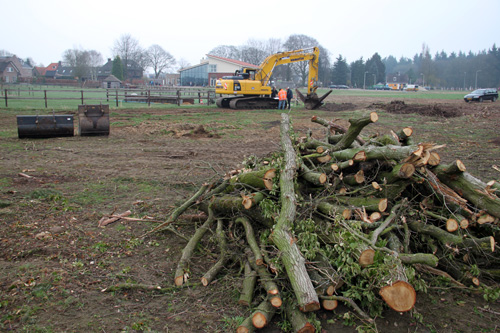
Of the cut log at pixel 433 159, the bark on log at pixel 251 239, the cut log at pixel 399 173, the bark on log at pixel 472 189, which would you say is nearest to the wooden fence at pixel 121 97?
the bark on log at pixel 251 239

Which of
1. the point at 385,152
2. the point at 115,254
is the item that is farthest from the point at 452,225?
the point at 115,254

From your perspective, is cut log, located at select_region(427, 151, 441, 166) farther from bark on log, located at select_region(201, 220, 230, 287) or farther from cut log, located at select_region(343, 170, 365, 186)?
bark on log, located at select_region(201, 220, 230, 287)

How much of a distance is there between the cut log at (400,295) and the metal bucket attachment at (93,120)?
12.0 metres

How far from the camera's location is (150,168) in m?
9.28

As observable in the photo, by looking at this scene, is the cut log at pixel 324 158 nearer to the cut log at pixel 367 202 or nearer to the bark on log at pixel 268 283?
the cut log at pixel 367 202

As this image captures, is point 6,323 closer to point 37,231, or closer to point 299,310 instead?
point 37,231

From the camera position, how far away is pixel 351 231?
165 inches

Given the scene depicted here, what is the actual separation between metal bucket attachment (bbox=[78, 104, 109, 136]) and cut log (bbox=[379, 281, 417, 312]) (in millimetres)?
12006

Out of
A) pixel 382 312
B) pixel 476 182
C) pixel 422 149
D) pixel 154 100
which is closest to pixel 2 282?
pixel 382 312

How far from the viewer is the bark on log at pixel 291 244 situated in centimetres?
368

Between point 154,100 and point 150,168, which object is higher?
point 154,100

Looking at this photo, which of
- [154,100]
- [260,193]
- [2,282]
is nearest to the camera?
[2,282]

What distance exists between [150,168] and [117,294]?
5258 mm

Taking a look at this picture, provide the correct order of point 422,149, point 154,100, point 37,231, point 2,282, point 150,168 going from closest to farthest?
point 2,282
point 422,149
point 37,231
point 150,168
point 154,100
